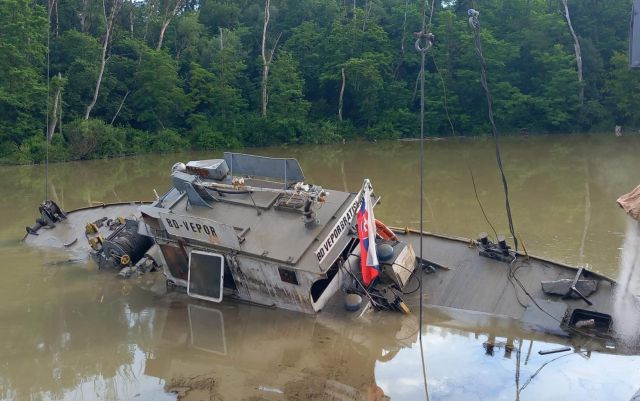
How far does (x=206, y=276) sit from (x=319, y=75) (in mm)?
30202

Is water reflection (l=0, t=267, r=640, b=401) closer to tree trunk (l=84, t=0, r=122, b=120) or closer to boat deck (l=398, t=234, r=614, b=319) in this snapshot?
boat deck (l=398, t=234, r=614, b=319)

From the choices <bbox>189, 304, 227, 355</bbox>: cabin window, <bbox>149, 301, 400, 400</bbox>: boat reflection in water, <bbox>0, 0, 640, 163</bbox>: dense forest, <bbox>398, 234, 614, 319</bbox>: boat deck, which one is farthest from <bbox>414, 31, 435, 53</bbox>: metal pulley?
<bbox>0, 0, 640, 163</bbox>: dense forest

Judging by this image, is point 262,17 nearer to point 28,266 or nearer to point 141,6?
point 141,6

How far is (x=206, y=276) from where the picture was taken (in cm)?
1102

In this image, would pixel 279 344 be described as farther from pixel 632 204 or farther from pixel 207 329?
pixel 632 204

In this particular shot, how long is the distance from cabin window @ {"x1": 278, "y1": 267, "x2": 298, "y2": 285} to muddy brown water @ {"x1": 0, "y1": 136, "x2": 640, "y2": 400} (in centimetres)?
66

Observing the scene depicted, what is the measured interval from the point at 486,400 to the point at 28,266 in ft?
34.8

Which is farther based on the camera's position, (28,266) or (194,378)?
(28,266)

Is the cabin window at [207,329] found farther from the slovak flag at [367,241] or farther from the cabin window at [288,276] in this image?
the slovak flag at [367,241]

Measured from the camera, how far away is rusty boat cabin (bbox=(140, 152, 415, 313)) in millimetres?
10211

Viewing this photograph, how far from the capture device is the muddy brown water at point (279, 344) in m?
8.49

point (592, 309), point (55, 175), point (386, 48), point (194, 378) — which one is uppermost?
point (386, 48)

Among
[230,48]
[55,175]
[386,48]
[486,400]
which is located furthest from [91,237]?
[386,48]

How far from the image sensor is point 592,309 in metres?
9.20
